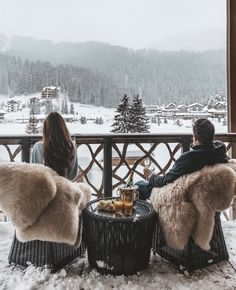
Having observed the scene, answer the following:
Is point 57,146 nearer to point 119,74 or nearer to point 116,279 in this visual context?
point 116,279

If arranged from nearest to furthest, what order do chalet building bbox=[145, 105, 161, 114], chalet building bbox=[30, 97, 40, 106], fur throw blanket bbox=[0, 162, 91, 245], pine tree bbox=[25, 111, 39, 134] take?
fur throw blanket bbox=[0, 162, 91, 245] → pine tree bbox=[25, 111, 39, 134] → chalet building bbox=[30, 97, 40, 106] → chalet building bbox=[145, 105, 161, 114]

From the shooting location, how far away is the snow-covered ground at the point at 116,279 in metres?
2.28

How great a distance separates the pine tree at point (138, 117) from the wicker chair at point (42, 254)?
7.29 ft

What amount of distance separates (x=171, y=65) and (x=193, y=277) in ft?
10.3

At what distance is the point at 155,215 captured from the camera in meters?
2.50

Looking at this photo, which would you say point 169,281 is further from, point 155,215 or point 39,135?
point 39,135

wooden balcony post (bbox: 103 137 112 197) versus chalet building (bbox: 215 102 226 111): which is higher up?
chalet building (bbox: 215 102 226 111)

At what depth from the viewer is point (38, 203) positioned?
2152 mm

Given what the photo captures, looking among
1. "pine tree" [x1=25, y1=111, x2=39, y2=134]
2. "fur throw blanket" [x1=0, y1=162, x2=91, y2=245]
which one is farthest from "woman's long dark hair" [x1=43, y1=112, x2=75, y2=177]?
"pine tree" [x1=25, y1=111, x2=39, y2=134]

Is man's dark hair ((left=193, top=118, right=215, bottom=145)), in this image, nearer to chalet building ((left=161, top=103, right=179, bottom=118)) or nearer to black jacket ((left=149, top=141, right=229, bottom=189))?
black jacket ((left=149, top=141, right=229, bottom=189))

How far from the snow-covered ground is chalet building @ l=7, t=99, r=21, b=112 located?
2327mm

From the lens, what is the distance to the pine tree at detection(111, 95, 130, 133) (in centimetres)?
444

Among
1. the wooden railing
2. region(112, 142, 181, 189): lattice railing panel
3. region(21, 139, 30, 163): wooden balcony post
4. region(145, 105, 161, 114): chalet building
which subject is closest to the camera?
region(21, 139, 30, 163): wooden balcony post

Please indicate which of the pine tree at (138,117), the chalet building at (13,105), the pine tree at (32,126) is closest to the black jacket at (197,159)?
the pine tree at (138,117)
